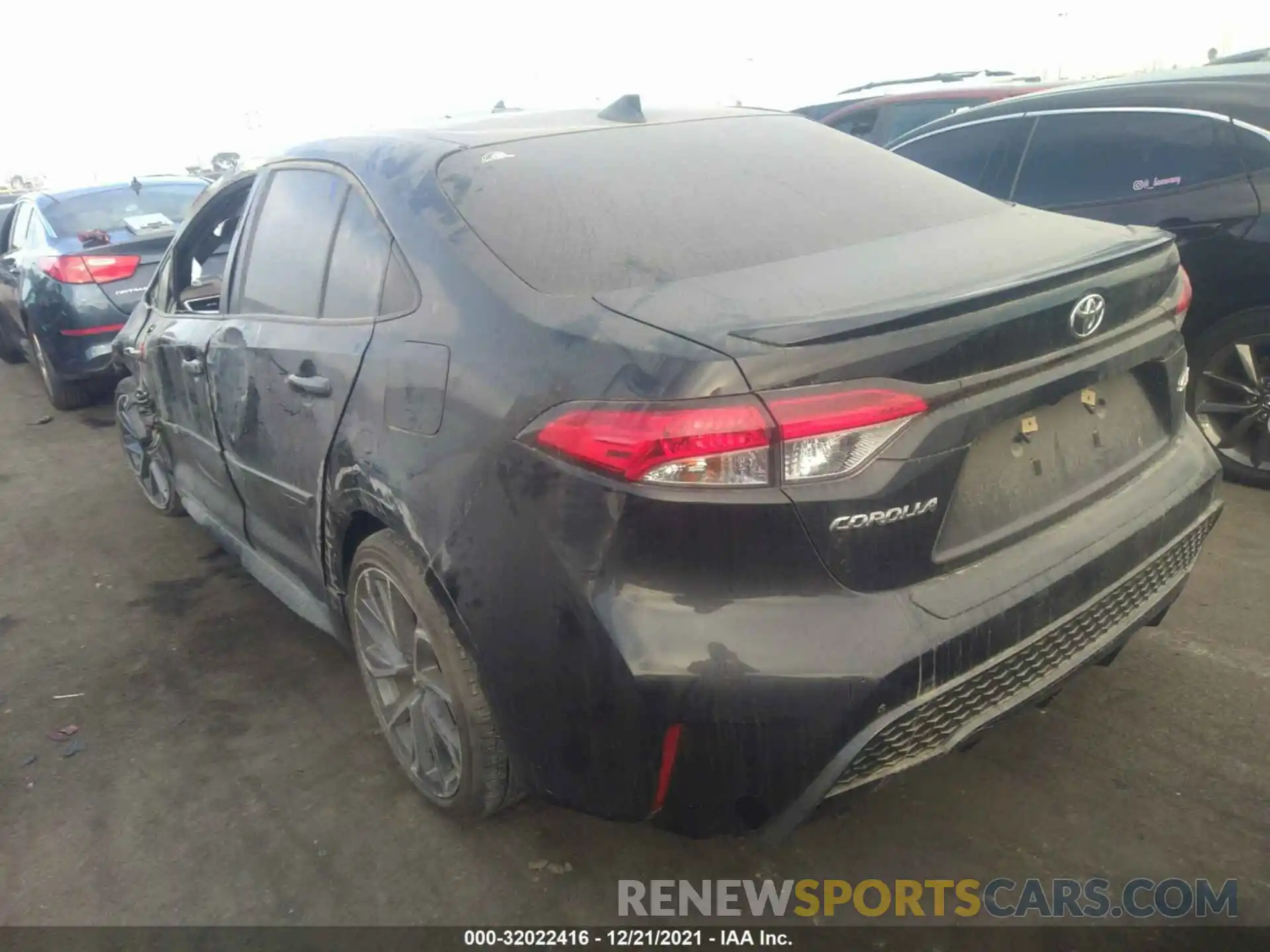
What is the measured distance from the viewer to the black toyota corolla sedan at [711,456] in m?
1.74

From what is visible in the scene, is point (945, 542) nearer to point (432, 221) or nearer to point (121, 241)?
point (432, 221)

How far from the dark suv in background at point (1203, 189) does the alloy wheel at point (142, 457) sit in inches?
169

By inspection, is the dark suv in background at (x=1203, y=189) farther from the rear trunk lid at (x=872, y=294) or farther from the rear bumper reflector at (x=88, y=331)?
the rear bumper reflector at (x=88, y=331)

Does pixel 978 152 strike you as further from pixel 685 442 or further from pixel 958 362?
pixel 685 442

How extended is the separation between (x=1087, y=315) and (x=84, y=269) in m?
6.46

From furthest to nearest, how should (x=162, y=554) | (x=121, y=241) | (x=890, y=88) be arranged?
(x=890, y=88) → (x=121, y=241) → (x=162, y=554)

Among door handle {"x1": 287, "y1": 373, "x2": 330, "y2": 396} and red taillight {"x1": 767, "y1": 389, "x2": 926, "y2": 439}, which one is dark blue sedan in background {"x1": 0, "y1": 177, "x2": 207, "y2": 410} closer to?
door handle {"x1": 287, "y1": 373, "x2": 330, "y2": 396}

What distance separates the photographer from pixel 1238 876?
7.20ft

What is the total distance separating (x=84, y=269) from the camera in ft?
21.3

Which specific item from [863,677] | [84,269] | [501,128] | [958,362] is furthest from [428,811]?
[84,269]

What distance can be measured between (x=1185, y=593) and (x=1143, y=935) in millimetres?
1637

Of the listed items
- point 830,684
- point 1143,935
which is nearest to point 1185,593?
point 1143,935

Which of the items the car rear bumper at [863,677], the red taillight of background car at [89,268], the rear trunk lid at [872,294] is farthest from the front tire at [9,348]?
the car rear bumper at [863,677]

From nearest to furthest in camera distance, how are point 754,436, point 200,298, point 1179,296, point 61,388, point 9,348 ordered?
Result: point 754,436 → point 1179,296 → point 200,298 → point 61,388 → point 9,348
